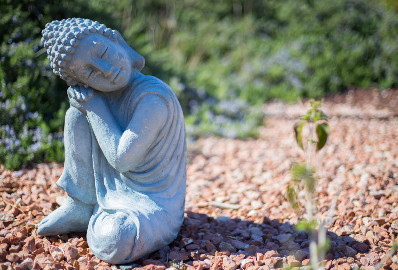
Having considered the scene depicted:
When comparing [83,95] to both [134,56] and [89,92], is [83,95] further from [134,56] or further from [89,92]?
[134,56]

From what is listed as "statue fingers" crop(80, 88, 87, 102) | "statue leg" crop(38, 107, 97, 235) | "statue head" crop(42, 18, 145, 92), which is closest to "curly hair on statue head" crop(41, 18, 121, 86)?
"statue head" crop(42, 18, 145, 92)

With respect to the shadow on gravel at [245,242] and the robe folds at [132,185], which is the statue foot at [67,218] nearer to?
the robe folds at [132,185]

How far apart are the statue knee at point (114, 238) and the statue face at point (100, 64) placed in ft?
2.49

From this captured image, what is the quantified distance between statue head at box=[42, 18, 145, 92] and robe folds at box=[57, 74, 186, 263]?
0.53ft

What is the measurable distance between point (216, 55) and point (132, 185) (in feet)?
25.1

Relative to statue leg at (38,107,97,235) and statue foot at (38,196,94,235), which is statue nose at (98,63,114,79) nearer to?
statue leg at (38,107,97,235)

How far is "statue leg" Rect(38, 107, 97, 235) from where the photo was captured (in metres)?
2.31

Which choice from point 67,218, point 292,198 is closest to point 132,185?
point 67,218

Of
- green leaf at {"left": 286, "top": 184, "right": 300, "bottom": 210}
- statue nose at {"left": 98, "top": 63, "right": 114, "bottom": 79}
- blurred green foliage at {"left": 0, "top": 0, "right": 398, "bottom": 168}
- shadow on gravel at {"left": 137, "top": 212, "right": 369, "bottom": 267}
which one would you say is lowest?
shadow on gravel at {"left": 137, "top": 212, "right": 369, "bottom": 267}

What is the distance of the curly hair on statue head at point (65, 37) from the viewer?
204cm

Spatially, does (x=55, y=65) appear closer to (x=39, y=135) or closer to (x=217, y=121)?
(x=39, y=135)

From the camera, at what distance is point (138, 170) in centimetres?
228

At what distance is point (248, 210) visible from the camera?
126 inches

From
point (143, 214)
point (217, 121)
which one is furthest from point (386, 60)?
point (143, 214)
